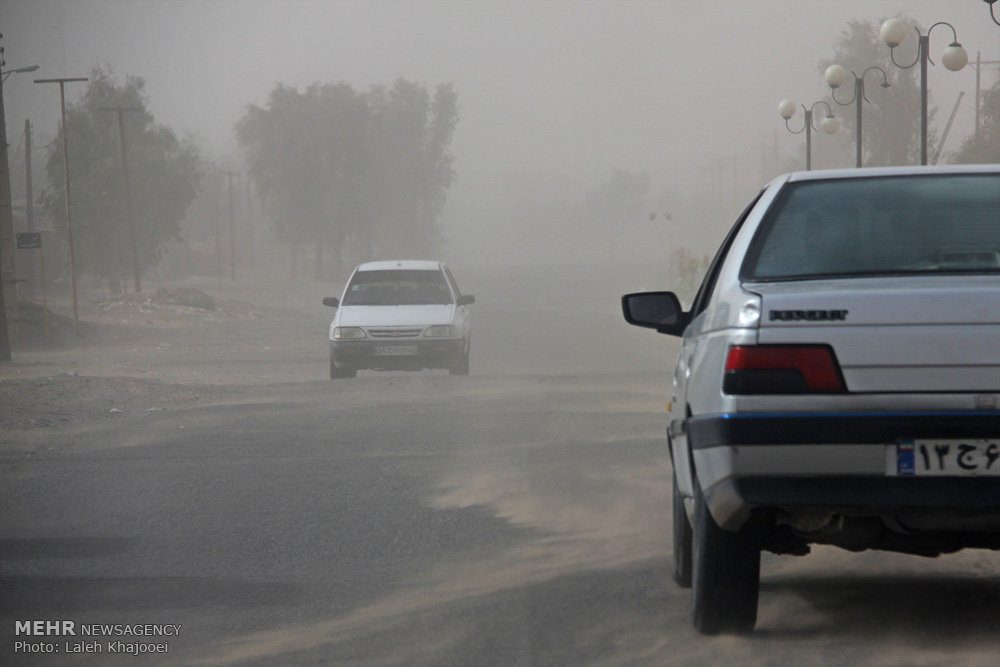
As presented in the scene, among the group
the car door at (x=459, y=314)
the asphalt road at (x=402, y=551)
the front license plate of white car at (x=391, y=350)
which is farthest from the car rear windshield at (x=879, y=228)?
the car door at (x=459, y=314)

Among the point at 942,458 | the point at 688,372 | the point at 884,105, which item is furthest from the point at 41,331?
the point at 884,105

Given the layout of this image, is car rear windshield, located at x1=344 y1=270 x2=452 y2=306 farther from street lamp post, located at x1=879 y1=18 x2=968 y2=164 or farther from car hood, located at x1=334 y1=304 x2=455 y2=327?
street lamp post, located at x1=879 y1=18 x2=968 y2=164

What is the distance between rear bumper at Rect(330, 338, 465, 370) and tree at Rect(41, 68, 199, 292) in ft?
180

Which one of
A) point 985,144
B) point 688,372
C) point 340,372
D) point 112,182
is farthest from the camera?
point 112,182

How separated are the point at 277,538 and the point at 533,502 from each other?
1.88 meters

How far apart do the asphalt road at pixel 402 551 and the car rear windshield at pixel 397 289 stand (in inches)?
171

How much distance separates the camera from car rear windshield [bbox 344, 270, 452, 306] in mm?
21250

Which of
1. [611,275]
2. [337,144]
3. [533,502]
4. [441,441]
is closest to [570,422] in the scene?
[441,441]

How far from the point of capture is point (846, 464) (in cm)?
469

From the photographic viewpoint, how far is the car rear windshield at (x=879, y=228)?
533 cm

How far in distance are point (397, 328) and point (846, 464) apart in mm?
15626

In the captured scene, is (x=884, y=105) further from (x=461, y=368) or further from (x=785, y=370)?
(x=785, y=370)

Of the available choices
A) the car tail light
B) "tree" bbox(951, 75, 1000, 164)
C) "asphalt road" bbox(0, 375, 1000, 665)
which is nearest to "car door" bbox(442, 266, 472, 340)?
"asphalt road" bbox(0, 375, 1000, 665)

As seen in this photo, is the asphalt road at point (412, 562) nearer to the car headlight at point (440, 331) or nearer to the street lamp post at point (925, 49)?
the car headlight at point (440, 331)
